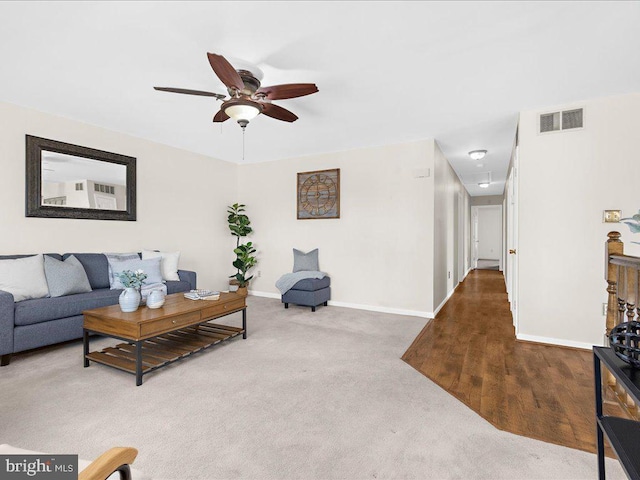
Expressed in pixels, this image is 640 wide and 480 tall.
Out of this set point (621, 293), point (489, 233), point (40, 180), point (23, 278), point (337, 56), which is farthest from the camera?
point (489, 233)

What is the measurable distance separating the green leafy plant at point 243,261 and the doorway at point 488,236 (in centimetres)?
870

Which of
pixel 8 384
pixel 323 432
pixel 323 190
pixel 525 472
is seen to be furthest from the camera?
pixel 323 190

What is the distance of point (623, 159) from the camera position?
3121 mm

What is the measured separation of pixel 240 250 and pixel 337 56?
4156 millimetres

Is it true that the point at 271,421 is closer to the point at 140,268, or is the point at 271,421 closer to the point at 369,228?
the point at 140,268

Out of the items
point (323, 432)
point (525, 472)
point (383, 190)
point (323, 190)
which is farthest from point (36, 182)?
point (525, 472)

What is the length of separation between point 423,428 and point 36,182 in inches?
181

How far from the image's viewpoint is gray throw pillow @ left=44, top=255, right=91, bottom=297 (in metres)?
3.29

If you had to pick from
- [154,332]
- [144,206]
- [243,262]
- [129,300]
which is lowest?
[154,332]

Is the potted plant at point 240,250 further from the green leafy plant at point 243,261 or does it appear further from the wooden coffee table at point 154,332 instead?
the wooden coffee table at point 154,332

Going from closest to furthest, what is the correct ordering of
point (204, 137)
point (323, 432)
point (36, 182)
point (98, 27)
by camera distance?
point (323, 432)
point (98, 27)
point (36, 182)
point (204, 137)

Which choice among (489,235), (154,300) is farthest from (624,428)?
(489,235)

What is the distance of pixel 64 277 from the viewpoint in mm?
3365

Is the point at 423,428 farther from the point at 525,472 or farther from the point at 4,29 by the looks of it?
the point at 4,29
